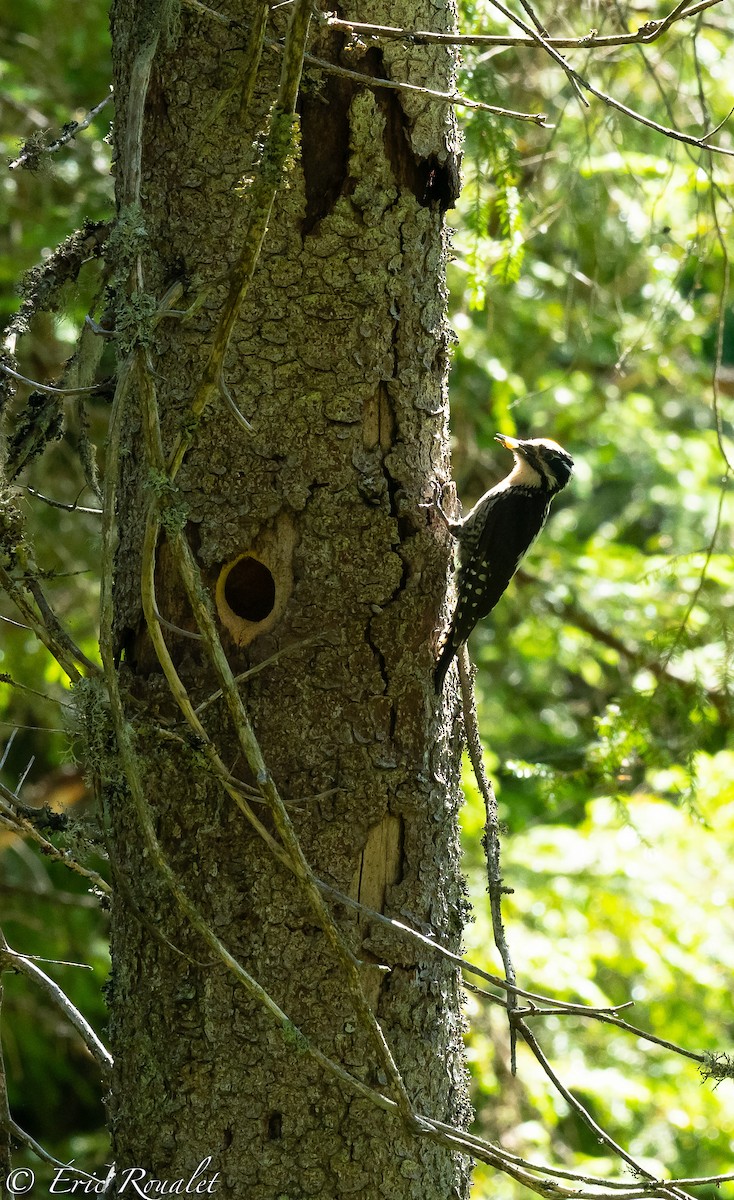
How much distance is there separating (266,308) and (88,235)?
0.50 m

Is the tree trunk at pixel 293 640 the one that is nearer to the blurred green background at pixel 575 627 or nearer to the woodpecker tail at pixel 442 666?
the woodpecker tail at pixel 442 666

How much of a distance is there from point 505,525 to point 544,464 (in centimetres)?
49

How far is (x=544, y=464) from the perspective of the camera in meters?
4.55

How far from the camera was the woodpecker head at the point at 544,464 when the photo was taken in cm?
452

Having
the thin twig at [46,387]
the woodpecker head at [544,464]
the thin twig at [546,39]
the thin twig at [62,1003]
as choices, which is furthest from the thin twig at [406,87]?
the woodpecker head at [544,464]

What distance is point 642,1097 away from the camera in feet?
15.4

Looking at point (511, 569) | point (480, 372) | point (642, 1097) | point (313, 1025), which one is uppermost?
point (480, 372)

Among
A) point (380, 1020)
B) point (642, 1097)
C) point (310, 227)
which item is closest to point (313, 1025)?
point (380, 1020)

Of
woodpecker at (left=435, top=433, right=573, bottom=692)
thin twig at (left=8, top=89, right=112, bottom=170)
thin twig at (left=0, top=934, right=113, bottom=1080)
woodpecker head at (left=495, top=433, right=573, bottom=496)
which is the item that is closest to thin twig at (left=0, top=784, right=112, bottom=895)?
→ thin twig at (left=0, top=934, right=113, bottom=1080)

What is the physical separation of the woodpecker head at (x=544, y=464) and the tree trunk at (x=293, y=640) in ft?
7.05

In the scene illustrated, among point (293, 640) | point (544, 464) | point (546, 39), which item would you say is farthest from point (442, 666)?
point (544, 464)

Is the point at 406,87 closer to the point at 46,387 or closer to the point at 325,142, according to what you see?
the point at 325,142

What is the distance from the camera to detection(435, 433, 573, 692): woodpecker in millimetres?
3551

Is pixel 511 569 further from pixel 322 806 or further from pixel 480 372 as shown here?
pixel 480 372
